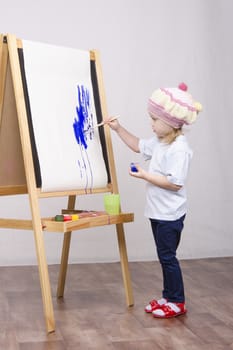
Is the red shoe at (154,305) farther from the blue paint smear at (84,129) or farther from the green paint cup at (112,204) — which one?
the blue paint smear at (84,129)

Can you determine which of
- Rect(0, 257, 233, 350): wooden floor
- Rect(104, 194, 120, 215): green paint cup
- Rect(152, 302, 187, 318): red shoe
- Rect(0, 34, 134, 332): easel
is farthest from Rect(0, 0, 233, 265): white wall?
Rect(152, 302, 187, 318): red shoe

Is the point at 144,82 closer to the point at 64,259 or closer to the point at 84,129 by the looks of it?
the point at 84,129

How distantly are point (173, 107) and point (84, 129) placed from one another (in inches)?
18.2

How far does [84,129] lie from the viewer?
352 centimetres

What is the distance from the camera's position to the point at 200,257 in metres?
5.18

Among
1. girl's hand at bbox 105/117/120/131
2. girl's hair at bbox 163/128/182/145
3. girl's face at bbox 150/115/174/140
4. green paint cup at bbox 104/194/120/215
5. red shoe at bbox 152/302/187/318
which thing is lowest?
red shoe at bbox 152/302/187/318

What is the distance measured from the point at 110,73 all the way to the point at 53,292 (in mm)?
1684

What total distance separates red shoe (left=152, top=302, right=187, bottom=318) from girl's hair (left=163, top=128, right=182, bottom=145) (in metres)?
0.77

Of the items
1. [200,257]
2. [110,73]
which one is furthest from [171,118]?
[200,257]

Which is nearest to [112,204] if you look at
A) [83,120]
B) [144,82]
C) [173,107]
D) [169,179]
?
[169,179]

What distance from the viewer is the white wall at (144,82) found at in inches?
189

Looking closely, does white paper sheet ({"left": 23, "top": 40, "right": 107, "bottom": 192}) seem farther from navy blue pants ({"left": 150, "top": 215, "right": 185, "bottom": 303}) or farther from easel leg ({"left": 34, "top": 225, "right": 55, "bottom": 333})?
navy blue pants ({"left": 150, "top": 215, "right": 185, "bottom": 303})

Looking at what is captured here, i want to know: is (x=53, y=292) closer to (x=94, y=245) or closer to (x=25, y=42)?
(x=94, y=245)

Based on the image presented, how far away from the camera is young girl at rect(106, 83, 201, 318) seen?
11.0 ft
